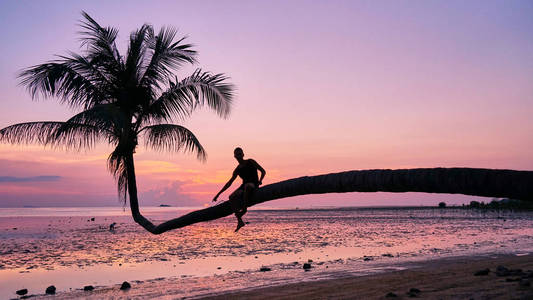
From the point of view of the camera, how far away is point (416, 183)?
6422 mm

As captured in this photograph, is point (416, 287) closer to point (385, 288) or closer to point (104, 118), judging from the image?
point (385, 288)

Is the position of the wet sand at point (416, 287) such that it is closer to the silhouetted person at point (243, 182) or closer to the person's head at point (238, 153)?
the silhouetted person at point (243, 182)

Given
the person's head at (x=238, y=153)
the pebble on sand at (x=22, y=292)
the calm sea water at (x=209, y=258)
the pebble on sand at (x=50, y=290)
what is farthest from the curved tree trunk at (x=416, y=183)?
the pebble on sand at (x=22, y=292)

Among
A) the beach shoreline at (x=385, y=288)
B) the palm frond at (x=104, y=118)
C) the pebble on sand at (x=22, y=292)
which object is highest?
the palm frond at (x=104, y=118)

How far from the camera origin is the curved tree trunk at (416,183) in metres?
5.59

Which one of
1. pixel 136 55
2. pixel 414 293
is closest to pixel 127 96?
pixel 136 55

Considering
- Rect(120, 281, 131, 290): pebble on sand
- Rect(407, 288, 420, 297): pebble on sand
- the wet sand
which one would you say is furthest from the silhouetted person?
Rect(120, 281, 131, 290): pebble on sand

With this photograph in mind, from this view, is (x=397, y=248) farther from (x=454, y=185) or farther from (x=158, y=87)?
(x=454, y=185)

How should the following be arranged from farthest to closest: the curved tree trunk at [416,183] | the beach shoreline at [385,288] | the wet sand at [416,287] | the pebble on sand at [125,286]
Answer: the pebble on sand at [125,286] → the beach shoreline at [385,288] → the wet sand at [416,287] → the curved tree trunk at [416,183]

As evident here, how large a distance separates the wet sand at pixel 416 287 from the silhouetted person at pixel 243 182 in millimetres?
3960

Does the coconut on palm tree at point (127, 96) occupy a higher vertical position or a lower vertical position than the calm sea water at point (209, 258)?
higher

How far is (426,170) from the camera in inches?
252

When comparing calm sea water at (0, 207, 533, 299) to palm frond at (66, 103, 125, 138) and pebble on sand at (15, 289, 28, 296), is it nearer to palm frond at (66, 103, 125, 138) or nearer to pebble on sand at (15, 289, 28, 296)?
pebble on sand at (15, 289, 28, 296)

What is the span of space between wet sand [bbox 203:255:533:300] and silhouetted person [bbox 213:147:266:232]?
3.96 metres
